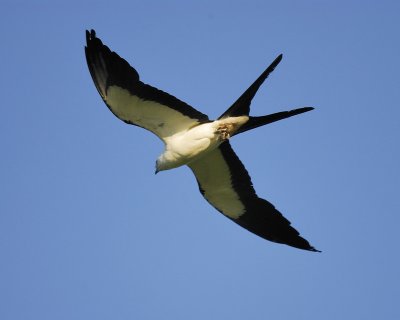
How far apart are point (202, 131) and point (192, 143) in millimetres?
249

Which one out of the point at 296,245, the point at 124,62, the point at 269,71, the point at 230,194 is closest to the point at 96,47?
the point at 124,62

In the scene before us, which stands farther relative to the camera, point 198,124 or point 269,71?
point 198,124

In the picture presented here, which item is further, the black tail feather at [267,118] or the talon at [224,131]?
the talon at [224,131]

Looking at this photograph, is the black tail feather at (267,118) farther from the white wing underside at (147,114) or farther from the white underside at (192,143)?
the white wing underside at (147,114)

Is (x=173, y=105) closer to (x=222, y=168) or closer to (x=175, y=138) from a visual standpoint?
→ (x=175, y=138)

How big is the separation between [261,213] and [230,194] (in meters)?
0.62

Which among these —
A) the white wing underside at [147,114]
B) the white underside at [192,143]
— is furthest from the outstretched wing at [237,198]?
the white wing underside at [147,114]

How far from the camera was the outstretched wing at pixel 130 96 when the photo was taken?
8.70 m

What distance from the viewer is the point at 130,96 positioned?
8.89m

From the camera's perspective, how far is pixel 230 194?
34.0 ft

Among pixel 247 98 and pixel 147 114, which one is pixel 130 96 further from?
pixel 247 98

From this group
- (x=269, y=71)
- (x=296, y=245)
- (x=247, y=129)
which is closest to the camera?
(x=269, y=71)

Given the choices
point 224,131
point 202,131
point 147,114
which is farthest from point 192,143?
point 147,114

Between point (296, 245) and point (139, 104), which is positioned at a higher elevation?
point (139, 104)
